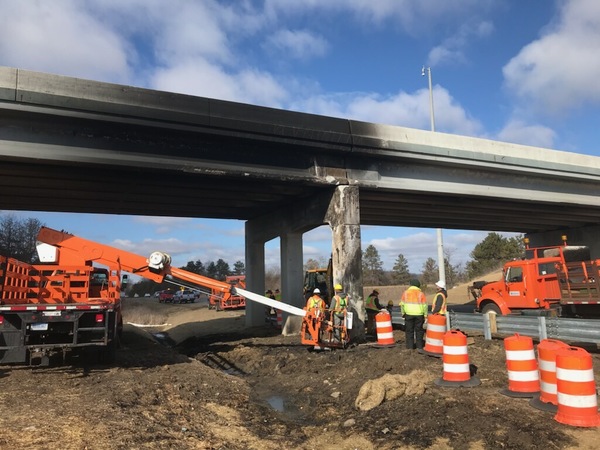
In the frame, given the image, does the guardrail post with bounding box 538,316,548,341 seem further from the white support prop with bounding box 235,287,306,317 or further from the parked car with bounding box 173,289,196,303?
the parked car with bounding box 173,289,196,303

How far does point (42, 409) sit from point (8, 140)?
725cm

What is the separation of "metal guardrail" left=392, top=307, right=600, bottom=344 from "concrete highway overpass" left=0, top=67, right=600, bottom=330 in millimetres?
3375

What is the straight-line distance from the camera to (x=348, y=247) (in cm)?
1464

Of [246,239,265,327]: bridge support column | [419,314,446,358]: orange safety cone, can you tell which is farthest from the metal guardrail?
[246,239,265,327]: bridge support column

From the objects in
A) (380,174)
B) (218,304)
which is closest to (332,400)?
(380,174)

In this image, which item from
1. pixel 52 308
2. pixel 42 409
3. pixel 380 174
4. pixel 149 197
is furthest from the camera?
pixel 149 197

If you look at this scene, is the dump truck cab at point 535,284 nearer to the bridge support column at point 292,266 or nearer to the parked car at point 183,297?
the bridge support column at point 292,266

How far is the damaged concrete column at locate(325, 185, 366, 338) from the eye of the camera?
14344 mm

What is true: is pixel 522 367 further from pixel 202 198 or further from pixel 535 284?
pixel 202 198

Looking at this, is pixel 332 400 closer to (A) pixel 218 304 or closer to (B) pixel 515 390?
(B) pixel 515 390

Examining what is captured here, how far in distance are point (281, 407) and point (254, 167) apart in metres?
7.48

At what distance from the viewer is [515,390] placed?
6.92 metres

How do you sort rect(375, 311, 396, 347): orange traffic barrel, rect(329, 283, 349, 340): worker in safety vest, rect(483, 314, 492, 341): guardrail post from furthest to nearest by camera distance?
rect(329, 283, 349, 340): worker in safety vest → rect(375, 311, 396, 347): orange traffic barrel → rect(483, 314, 492, 341): guardrail post

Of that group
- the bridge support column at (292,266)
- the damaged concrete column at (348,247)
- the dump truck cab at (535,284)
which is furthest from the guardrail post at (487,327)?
the bridge support column at (292,266)
